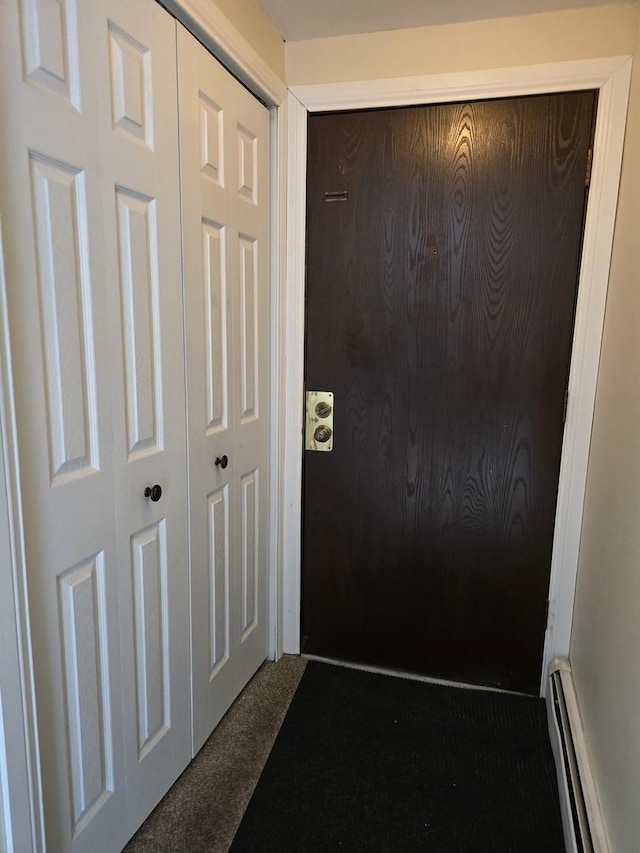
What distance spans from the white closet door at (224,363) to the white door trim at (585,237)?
4.8 inches

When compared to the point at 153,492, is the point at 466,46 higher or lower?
higher

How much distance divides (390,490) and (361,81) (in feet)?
4.62

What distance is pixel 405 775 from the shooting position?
61.3 inches

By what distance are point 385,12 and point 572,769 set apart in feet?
7.38

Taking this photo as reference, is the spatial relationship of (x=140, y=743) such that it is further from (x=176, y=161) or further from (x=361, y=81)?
(x=361, y=81)

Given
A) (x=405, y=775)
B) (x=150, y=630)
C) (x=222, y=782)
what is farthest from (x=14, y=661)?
(x=405, y=775)

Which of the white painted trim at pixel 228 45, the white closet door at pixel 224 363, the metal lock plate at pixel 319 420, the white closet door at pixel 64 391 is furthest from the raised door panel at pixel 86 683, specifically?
the white painted trim at pixel 228 45

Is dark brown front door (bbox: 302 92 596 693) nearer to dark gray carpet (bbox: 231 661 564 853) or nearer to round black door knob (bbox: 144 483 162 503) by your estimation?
dark gray carpet (bbox: 231 661 564 853)

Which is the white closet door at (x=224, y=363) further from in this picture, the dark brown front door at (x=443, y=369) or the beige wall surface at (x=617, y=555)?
the beige wall surface at (x=617, y=555)

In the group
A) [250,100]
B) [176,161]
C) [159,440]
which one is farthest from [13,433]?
[250,100]

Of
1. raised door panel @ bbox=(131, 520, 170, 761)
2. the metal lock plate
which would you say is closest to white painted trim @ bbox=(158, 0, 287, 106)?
the metal lock plate

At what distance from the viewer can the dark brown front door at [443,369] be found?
5.58ft

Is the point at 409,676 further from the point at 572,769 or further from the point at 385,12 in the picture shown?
the point at 385,12

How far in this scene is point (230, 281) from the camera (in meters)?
1.58
